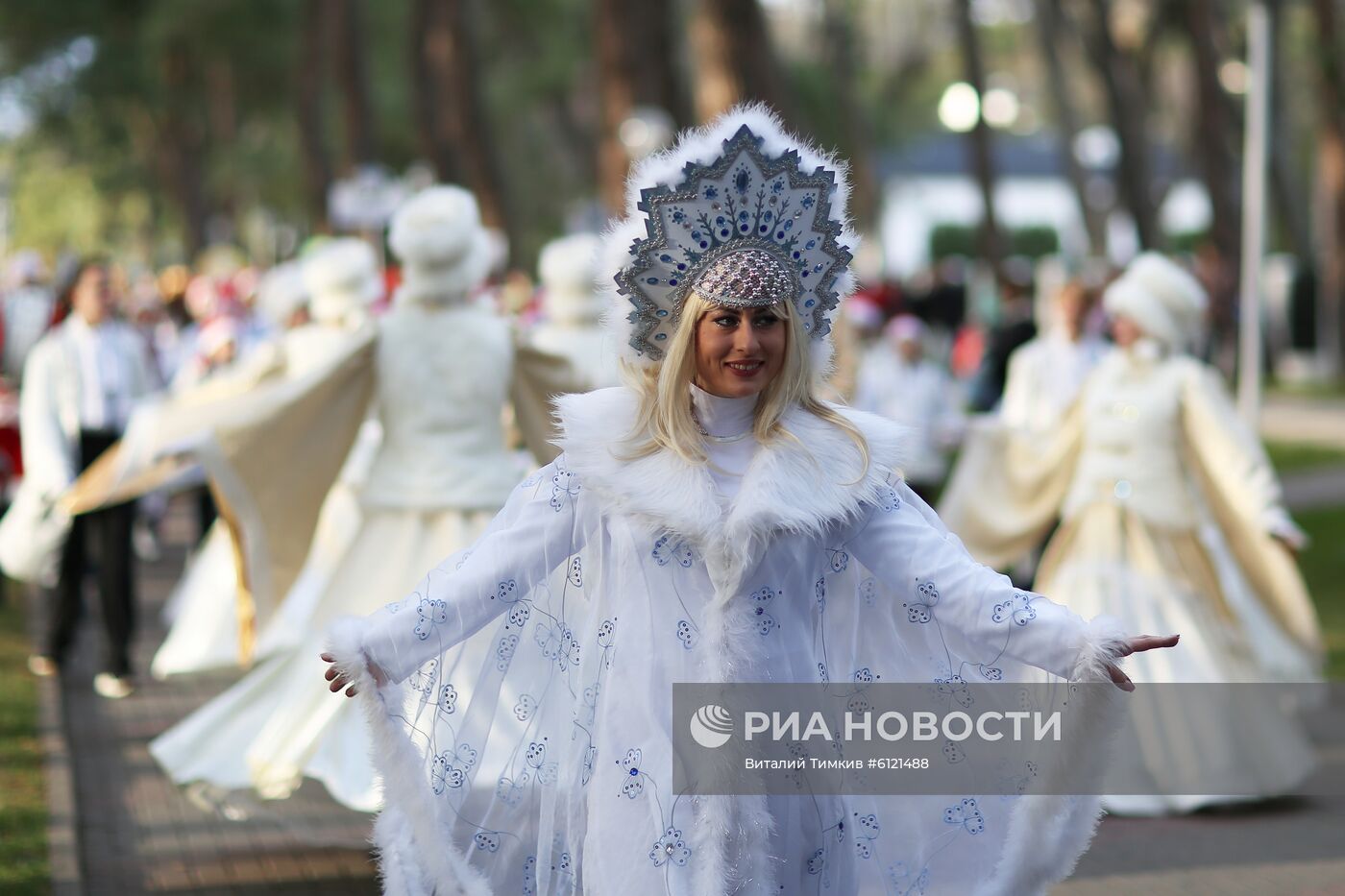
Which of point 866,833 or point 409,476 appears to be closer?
point 866,833

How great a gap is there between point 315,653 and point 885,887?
11.3 ft

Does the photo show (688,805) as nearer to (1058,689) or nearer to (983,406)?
→ (1058,689)

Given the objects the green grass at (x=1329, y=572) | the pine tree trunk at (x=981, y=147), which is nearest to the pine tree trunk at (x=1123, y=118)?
the pine tree trunk at (x=981, y=147)

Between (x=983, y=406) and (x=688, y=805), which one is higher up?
(x=688, y=805)

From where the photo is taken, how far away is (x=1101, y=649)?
3971mm

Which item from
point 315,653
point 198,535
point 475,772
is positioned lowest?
point 198,535

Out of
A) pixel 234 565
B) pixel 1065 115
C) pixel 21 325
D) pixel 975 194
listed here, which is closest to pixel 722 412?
pixel 234 565

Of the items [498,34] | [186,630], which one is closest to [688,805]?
[186,630]

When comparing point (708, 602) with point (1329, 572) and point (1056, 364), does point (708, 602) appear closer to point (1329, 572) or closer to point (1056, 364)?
point (1056, 364)

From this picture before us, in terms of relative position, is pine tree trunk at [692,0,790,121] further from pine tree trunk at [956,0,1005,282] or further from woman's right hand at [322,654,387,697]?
pine tree trunk at [956,0,1005,282]

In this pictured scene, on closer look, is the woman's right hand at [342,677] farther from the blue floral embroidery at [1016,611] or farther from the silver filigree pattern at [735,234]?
the blue floral embroidery at [1016,611]

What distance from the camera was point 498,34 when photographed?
1576 inches

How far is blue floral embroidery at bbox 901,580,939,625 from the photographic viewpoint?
422 centimetres

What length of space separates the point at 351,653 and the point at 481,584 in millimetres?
310
